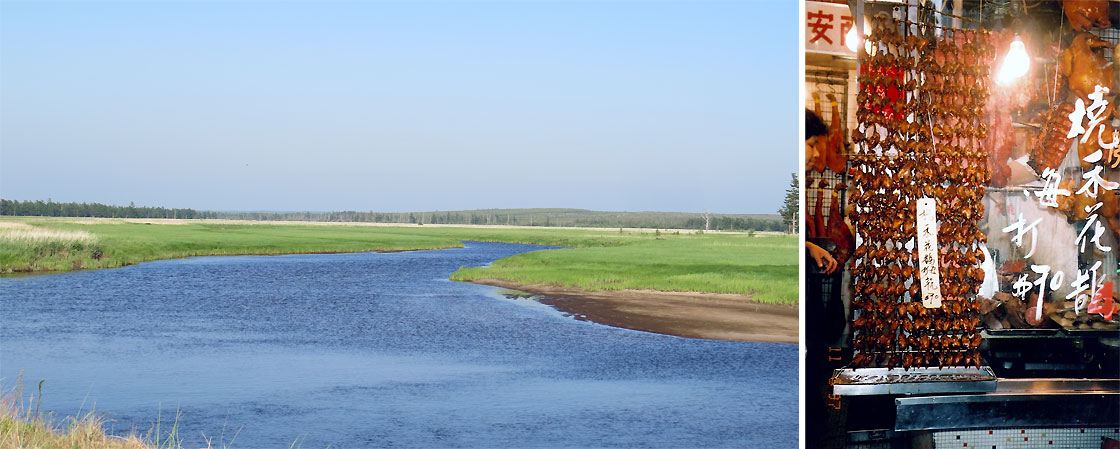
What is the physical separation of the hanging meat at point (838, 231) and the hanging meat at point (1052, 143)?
0.76 meters

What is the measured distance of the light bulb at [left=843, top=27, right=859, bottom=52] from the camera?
297 centimetres

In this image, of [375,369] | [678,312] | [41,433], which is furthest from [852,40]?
[678,312]

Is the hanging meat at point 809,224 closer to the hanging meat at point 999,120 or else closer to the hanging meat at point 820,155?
the hanging meat at point 820,155

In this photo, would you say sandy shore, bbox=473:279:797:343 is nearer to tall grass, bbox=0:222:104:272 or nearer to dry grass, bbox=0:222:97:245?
tall grass, bbox=0:222:104:272

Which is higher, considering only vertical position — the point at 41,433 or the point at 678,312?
the point at 41,433

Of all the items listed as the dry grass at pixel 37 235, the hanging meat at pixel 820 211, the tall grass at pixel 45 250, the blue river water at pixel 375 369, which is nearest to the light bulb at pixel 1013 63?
the hanging meat at pixel 820 211

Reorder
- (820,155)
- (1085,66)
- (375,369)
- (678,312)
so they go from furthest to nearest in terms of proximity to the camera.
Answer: (678,312), (375,369), (1085,66), (820,155)

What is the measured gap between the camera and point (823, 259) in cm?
296

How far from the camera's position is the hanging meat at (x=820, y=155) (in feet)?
9.59

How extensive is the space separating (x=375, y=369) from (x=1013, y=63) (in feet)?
53.0

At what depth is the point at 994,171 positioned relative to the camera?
10.2ft

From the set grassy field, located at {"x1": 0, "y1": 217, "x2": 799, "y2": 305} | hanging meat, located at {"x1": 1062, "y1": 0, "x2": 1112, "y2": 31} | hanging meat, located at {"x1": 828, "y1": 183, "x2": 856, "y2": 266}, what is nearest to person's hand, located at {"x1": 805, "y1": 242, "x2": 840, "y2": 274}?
hanging meat, located at {"x1": 828, "y1": 183, "x2": 856, "y2": 266}

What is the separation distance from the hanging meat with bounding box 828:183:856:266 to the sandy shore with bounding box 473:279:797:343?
47.0 feet

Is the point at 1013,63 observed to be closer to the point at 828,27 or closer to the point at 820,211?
the point at 828,27
